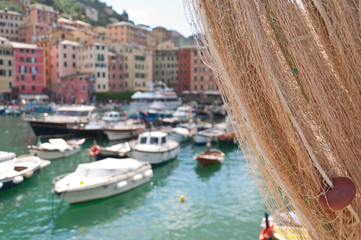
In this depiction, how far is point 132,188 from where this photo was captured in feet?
50.3

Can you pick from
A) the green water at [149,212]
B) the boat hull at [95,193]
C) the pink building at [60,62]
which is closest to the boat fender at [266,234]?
the green water at [149,212]

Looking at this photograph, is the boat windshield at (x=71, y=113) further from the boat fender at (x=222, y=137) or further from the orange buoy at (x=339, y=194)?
the orange buoy at (x=339, y=194)

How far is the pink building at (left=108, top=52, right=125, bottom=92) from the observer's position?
72812 millimetres

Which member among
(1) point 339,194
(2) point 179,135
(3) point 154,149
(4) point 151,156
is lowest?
(4) point 151,156

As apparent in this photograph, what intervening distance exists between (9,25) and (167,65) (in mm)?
41394

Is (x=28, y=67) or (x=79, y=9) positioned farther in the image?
(x=79, y=9)

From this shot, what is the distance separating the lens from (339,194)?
1991 mm

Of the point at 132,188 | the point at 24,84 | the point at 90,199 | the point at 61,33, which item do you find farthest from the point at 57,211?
the point at 61,33

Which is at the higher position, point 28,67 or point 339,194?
point 28,67

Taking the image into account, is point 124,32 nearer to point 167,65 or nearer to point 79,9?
point 167,65

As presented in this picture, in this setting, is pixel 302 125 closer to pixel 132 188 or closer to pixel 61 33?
pixel 132 188

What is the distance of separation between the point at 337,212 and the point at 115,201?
12788mm

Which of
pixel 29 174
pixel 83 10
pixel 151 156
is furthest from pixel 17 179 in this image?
pixel 83 10

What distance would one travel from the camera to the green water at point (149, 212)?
10.9 m
